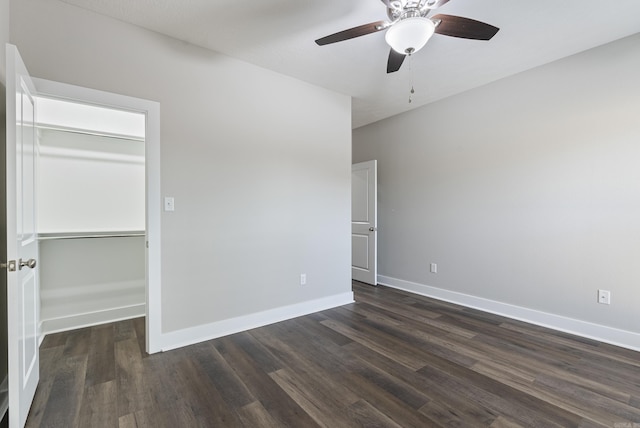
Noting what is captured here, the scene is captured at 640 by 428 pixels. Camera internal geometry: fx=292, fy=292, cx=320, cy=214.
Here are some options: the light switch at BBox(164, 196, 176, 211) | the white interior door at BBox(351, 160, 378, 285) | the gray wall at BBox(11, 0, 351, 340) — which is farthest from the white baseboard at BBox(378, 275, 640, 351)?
the light switch at BBox(164, 196, 176, 211)

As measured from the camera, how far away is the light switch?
2.55m

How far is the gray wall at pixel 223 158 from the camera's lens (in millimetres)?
2250

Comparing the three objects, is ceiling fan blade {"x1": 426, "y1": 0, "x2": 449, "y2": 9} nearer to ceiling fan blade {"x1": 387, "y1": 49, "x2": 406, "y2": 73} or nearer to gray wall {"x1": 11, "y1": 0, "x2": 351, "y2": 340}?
ceiling fan blade {"x1": 387, "y1": 49, "x2": 406, "y2": 73}

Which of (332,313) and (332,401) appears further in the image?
(332,313)

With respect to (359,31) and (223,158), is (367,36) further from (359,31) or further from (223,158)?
(223,158)

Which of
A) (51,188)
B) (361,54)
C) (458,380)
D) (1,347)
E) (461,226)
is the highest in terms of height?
(361,54)

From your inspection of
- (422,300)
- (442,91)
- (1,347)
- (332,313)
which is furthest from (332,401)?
(442,91)

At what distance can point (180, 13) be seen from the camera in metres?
2.25

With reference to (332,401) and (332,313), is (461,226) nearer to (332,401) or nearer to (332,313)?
(332,313)

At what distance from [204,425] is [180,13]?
2.84 m

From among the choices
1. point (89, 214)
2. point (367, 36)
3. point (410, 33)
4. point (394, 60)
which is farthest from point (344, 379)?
point (89, 214)

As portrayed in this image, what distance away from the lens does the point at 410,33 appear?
5.62 ft

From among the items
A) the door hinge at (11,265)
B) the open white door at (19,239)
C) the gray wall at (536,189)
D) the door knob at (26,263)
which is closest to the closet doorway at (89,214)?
the open white door at (19,239)

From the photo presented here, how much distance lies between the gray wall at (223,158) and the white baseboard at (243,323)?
6cm
